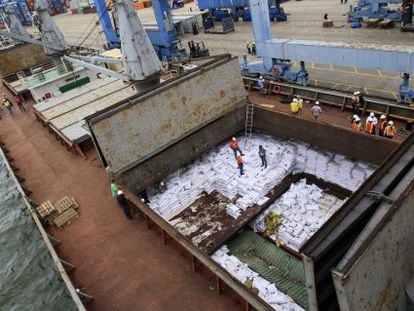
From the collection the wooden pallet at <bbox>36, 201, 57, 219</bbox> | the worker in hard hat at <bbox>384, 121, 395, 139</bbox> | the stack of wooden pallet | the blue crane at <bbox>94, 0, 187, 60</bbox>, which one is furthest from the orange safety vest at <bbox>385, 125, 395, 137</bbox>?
the blue crane at <bbox>94, 0, 187, 60</bbox>

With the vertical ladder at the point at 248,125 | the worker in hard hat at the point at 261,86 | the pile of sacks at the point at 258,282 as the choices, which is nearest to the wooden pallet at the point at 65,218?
the pile of sacks at the point at 258,282

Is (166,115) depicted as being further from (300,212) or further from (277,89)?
(277,89)

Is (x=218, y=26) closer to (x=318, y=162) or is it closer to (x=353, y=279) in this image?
(x=318, y=162)

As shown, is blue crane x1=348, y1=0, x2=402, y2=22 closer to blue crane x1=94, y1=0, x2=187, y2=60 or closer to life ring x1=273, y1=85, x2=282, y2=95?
blue crane x1=94, y1=0, x2=187, y2=60

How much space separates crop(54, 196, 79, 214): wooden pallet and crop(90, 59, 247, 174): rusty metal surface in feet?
7.36

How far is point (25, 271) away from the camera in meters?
14.1

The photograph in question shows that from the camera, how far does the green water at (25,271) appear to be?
12570 millimetres

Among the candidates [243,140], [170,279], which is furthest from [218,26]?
[170,279]

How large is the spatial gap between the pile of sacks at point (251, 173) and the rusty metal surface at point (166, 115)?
1.71m

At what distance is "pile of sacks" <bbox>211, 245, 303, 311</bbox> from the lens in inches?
360

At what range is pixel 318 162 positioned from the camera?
13672 millimetres

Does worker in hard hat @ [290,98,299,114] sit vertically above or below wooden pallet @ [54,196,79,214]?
above

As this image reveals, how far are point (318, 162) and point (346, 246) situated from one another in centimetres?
830

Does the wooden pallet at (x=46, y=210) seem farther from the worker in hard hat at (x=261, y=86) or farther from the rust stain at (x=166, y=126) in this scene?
the worker in hard hat at (x=261, y=86)
